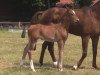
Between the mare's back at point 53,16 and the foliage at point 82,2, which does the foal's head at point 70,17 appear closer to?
the mare's back at point 53,16

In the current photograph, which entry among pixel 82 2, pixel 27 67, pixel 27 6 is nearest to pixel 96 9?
pixel 27 67

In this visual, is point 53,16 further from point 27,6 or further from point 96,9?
point 27,6

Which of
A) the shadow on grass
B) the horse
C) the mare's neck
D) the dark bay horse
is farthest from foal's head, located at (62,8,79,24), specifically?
the shadow on grass

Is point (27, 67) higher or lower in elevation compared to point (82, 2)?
higher

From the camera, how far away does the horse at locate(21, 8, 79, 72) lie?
10781mm

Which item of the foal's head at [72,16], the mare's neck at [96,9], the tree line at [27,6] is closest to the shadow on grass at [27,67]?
the foal's head at [72,16]

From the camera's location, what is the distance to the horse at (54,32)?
10781 mm

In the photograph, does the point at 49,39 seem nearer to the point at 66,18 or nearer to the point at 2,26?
the point at 66,18

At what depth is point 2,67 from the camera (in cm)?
1161

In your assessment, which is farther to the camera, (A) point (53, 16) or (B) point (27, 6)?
(B) point (27, 6)

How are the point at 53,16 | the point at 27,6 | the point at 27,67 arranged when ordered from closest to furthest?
the point at 27,67
the point at 53,16
the point at 27,6

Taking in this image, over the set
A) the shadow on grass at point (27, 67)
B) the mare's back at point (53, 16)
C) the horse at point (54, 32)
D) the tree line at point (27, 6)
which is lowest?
the tree line at point (27, 6)

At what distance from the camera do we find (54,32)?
35.9 ft

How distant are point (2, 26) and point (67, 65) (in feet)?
70.9
